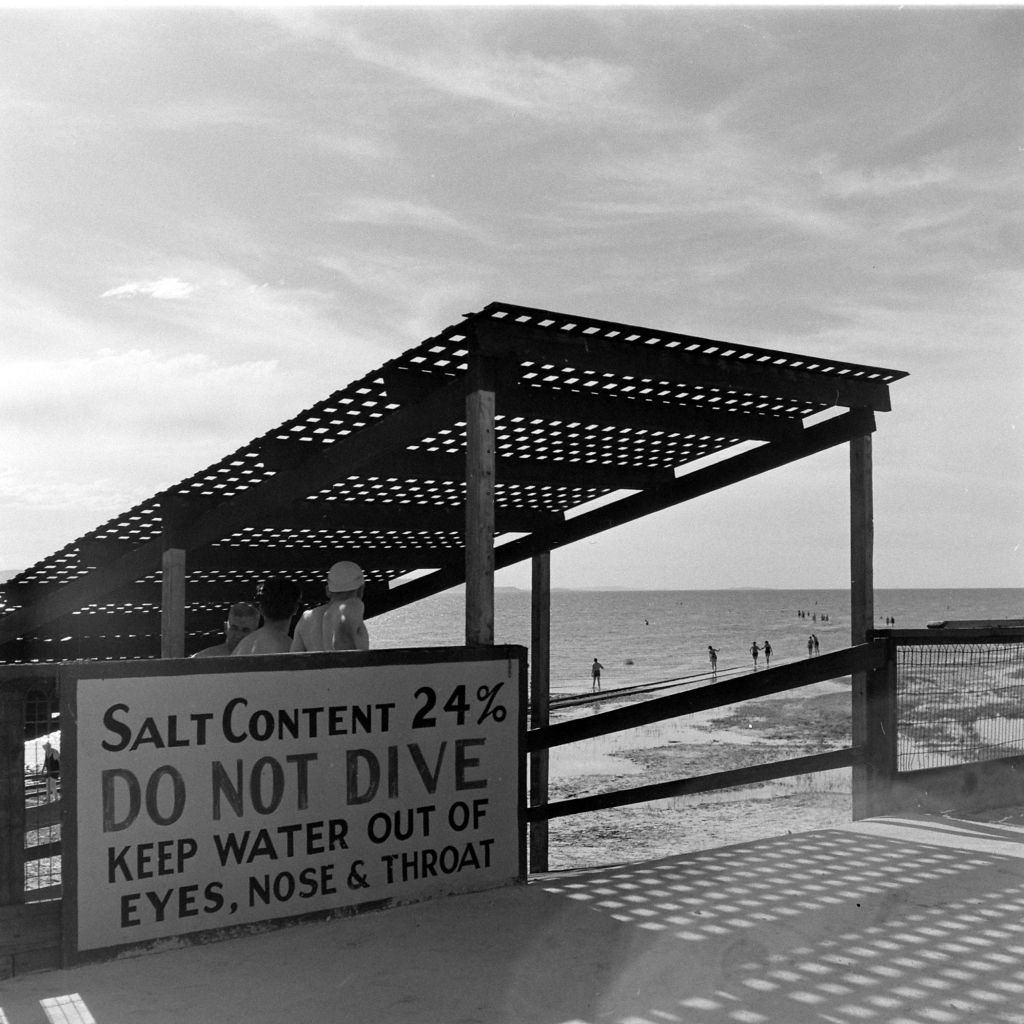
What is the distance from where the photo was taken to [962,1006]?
3393 mm

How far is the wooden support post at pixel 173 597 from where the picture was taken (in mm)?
Answer: 8344

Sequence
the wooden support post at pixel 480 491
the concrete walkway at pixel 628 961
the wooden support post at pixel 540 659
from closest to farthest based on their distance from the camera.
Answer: the concrete walkway at pixel 628 961 < the wooden support post at pixel 480 491 < the wooden support post at pixel 540 659

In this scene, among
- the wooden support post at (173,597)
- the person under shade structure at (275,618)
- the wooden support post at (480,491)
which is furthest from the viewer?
the wooden support post at (173,597)

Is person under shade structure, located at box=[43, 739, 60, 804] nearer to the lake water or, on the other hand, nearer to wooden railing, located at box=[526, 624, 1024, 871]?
wooden railing, located at box=[526, 624, 1024, 871]

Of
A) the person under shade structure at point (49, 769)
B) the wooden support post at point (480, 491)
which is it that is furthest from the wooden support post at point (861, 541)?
the person under shade structure at point (49, 769)

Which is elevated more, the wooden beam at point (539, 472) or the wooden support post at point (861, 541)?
the wooden beam at point (539, 472)

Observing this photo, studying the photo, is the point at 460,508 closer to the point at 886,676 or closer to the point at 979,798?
the point at 886,676

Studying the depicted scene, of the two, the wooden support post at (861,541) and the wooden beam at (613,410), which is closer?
the wooden beam at (613,410)

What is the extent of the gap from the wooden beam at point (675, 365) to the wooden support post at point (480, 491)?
19cm

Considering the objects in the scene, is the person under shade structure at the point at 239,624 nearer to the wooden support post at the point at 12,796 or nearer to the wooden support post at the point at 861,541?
the wooden support post at the point at 12,796

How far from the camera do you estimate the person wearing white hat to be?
5016 mm

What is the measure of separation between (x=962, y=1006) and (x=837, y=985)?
1.27 feet

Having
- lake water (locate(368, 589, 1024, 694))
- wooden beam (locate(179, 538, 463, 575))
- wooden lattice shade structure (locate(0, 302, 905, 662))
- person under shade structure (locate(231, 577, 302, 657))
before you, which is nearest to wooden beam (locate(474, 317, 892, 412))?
wooden lattice shade structure (locate(0, 302, 905, 662))

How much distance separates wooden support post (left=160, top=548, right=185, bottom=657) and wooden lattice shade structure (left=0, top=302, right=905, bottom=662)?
0.04 feet
